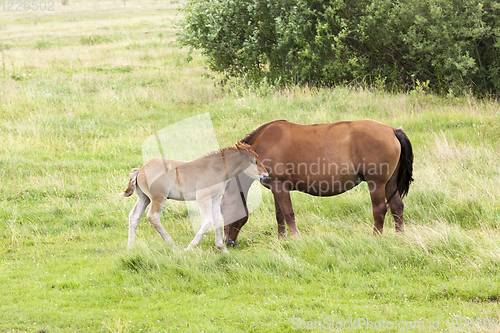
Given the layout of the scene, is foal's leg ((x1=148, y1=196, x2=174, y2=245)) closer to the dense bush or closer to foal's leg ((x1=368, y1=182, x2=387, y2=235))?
foal's leg ((x1=368, y1=182, x2=387, y2=235))

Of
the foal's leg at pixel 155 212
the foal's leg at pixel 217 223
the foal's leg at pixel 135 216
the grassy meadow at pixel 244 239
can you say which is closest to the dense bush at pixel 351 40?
the grassy meadow at pixel 244 239

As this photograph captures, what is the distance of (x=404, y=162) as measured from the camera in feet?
23.0

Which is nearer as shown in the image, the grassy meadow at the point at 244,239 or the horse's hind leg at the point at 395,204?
the grassy meadow at the point at 244,239

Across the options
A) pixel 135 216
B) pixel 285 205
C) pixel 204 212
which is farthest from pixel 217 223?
pixel 135 216

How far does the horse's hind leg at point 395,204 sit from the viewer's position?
701 centimetres

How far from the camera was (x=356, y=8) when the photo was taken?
58.2 ft

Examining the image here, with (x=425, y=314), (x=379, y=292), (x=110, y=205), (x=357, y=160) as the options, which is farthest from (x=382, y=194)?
(x=110, y=205)

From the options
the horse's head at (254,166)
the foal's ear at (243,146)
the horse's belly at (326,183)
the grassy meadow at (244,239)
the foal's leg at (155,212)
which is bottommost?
the grassy meadow at (244,239)

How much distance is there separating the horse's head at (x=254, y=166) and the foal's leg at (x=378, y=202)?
1598 millimetres

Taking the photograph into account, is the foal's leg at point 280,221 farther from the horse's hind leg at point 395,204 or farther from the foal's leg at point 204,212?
the horse's hind leg at point 395,204

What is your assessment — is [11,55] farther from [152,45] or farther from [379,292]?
[379,292]

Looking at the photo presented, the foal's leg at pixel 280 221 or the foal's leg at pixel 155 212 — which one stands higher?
the foal's leg at pixel 155 212

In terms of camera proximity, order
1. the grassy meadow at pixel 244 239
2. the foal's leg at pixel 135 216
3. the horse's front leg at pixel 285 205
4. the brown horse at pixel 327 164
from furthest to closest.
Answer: the foal's leg at pixel 135 216, the horse's front leg at pixel 285 205, the brown horse at pixel 327 164, the grassy meadow at pixel 244 239

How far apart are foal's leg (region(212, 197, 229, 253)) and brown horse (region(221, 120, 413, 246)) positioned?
286 millimetres
